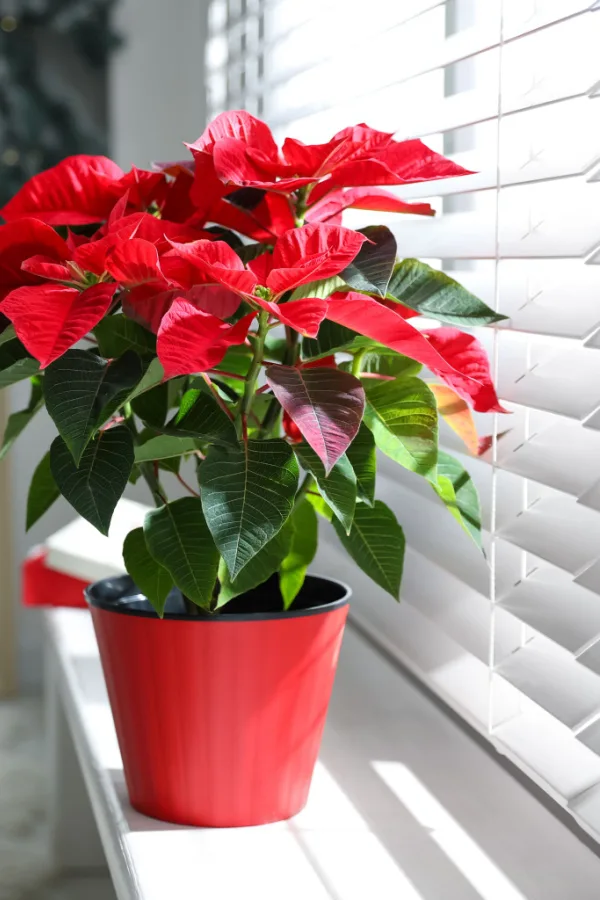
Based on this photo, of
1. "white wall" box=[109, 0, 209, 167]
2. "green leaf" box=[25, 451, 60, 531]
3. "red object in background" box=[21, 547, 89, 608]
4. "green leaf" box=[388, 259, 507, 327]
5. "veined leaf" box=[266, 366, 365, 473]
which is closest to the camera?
"veined leaf" box=[266, 366, 365, 473]

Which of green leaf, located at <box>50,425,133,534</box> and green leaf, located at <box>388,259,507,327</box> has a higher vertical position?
green leaf, located at <box>388,259,507,327</box>

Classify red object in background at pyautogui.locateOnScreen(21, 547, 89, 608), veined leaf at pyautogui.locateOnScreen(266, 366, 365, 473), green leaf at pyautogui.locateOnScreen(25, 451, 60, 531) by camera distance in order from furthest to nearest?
red object in background at pyautogui.locateOnScreen(21, 547, 89, 608) → green leaf at pyautogui.locateOnScreen(25, 451, 60, 531) → veined leaf at pyautogui.locateOnScreen(266, 366, 365, 473)

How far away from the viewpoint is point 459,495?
691 mm

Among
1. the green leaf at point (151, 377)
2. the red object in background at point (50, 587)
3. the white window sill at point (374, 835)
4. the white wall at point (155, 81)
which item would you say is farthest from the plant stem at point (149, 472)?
the white wall at point (155, 81)

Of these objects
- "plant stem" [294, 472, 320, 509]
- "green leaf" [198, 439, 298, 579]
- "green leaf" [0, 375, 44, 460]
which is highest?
"green leaf" [0, 375, 44, 460]

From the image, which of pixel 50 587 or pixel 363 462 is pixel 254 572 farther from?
pixel 50 587

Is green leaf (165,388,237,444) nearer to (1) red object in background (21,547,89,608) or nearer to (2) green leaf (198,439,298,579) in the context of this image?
(2) green leaf (198,439,298,579)

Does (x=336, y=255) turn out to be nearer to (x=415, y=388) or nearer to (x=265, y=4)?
(x=415, y=388)

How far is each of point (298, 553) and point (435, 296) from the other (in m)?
0.21

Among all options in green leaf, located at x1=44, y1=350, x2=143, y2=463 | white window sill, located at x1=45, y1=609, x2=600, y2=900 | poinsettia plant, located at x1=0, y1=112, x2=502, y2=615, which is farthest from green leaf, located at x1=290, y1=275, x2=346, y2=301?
white window sill, located at x1=45, y1=609, x2=600, y2=900

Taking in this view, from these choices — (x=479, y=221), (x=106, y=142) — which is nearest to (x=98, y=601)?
(x=479, y=221)

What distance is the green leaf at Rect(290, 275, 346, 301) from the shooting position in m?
0.62

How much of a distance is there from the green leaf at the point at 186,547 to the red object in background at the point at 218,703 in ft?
0.21

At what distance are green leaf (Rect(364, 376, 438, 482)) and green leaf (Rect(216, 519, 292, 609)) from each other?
0.09m
